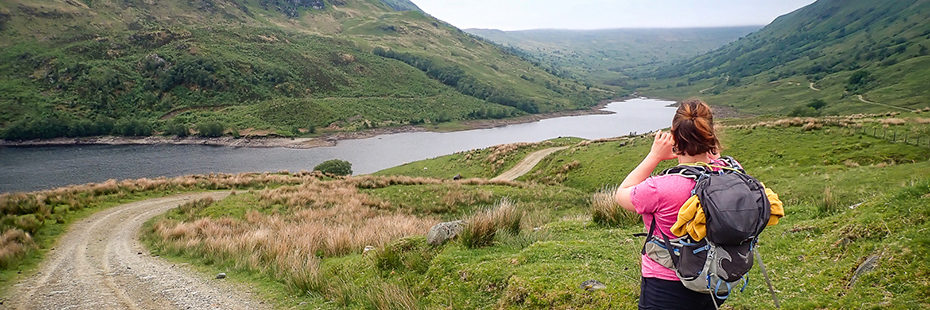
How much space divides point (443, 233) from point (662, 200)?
566 centimetres

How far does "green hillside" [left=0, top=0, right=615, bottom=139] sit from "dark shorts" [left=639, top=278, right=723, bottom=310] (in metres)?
100

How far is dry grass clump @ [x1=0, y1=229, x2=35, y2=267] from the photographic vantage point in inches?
397

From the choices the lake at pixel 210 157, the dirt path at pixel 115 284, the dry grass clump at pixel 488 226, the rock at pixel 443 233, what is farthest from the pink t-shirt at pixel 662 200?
the lake at pixel 210 157

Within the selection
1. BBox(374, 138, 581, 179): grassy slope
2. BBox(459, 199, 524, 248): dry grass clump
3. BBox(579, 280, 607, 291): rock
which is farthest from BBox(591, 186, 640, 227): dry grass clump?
BBox(374, 138, 581, 179): grassy slope

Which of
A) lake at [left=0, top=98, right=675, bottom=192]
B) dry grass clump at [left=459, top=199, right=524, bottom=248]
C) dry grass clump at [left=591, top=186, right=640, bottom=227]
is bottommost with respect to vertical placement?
lake at [left=0, top=98, right=675, bottom=192]

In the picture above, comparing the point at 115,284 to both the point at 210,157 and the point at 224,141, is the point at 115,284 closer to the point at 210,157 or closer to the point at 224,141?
the point at 210,157

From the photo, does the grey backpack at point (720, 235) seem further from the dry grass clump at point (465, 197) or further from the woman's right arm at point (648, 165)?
the dry grass clump at point (465, 197)

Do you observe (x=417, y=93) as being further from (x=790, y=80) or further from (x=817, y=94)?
(x=790, y=80)

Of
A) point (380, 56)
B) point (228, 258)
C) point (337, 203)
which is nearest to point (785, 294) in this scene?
point (228, 258)

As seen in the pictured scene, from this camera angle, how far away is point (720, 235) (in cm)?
257

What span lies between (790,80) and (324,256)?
187m

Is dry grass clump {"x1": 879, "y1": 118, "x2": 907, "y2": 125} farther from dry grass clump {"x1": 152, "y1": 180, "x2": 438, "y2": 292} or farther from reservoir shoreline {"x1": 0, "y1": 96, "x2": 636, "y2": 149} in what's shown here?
reservoir shoreline {"x1": 0, "y1": 96, "x2": 636, "y2": 149}

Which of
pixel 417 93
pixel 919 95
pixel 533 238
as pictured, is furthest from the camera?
pixel 417 93

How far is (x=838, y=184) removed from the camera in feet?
43.2
